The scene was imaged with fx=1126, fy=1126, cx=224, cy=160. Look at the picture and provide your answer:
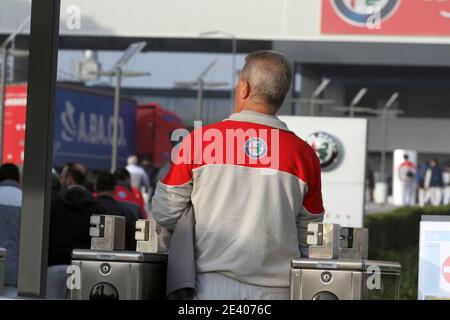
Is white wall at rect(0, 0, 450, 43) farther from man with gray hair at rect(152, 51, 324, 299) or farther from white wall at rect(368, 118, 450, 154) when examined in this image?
white wall at rect(368, 118, 450, 154)

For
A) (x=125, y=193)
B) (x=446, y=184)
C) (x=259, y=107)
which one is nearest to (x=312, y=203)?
(x=259, y=107)

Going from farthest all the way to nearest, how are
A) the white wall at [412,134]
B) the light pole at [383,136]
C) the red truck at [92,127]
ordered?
the white wall at [412,134] → the light pole at [383,136] → the red truck at [92,127]

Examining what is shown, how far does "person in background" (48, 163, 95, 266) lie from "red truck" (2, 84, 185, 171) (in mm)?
14827

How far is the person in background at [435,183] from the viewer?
37.1 metres

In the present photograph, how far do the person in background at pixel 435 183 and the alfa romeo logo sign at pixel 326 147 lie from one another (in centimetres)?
2511

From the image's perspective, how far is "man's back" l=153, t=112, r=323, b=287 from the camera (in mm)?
3920

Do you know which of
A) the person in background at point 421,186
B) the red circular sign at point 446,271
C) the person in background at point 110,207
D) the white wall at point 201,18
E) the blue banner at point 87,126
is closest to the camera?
the red circular sign at point 446,271

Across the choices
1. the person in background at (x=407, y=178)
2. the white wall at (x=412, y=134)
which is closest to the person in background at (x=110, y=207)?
the person in background at (x=407, y=178)

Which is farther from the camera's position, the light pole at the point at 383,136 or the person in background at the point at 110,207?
the light pole at the point at 383,136

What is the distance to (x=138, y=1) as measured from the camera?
17750 mm

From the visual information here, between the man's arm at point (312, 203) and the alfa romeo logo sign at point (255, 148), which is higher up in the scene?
the alfa romeo logo sign at point (255, 148)

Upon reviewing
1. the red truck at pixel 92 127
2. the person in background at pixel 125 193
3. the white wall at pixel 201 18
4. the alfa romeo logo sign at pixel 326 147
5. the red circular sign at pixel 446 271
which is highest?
the white wall at pixel 201 18

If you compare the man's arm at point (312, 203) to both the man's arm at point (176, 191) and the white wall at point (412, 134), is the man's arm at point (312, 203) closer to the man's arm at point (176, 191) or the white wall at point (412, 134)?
the man's arm at point (176, 191)

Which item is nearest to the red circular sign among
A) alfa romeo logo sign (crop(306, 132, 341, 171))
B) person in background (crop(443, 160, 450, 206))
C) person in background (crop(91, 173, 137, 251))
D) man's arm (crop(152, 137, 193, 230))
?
man's arm (crop(152, 137, 193, 230))
